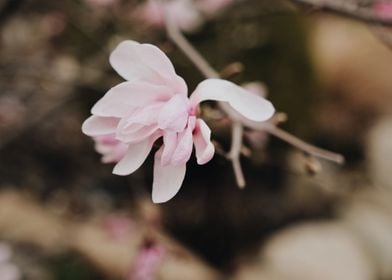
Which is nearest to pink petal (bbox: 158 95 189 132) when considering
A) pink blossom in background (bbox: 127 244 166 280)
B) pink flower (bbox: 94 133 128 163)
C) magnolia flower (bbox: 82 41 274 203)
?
magnolia flower (bbox: 82 41 274 203)

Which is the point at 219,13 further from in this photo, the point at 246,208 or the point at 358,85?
the point at 358,85

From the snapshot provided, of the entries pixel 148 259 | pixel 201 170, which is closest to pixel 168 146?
pixel 148 259

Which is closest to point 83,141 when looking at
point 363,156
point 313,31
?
point 313,31

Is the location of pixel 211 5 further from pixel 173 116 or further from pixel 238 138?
pixel 173 116

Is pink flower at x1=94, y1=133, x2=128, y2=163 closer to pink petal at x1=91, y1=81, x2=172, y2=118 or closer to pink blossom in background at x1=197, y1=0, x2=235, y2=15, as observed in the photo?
pink petal at x1=91, y1=81, x2=172, y2=118

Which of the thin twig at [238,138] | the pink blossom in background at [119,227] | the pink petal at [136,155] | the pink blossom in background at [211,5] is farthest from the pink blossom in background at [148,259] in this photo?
the pink blossom in background at [119,227]

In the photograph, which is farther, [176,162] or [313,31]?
[313,31]

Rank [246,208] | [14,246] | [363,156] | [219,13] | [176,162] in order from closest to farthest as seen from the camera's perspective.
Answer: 1. [176,162]
2. [219,13]
3. [14,246]
4. [246,208]
5. [363,156]
